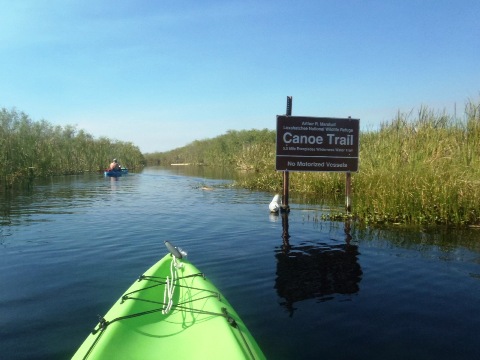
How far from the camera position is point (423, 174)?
35.8 feet

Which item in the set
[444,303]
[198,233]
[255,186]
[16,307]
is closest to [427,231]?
[444,303]

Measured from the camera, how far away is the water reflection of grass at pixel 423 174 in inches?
406

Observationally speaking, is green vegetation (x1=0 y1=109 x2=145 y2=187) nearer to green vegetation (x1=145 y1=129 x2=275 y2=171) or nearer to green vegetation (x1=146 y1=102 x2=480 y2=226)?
green vegetation (x1=145 y1=129 x2=275 y2=171)

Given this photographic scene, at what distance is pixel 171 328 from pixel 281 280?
2848 millimetres

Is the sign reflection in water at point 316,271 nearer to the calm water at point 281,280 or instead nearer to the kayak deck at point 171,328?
the calm water at point 281,280

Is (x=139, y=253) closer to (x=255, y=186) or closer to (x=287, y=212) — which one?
(x=287, y=212)

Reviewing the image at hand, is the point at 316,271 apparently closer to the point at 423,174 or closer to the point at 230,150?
the point at 423,174

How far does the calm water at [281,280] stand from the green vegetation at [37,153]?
19825mm

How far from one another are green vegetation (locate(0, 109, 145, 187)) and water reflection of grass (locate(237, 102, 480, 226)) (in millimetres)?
26954

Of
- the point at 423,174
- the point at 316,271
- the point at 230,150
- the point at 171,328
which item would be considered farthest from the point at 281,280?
the point at 230,150

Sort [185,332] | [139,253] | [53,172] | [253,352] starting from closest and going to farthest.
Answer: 1. [253,352]
2. [185,332]
3. [139,253]
4. [53,172]

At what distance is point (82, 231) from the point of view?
36.5 feet

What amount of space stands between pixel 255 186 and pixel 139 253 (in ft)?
55.4

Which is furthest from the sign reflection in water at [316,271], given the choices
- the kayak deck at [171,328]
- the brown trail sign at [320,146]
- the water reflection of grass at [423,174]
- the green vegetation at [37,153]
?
the green vegetation at [37,153]
